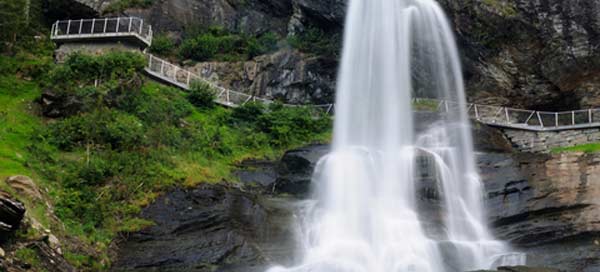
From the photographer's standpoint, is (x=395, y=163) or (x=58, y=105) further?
(x=58, y=105)

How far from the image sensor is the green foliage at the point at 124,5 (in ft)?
98.3

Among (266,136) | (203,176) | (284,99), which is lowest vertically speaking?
(203,176)

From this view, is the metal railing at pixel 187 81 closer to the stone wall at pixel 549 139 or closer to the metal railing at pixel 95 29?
the metal railing at pixel 95 29

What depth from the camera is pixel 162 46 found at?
29312 mm

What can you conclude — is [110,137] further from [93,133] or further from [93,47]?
[93,47]

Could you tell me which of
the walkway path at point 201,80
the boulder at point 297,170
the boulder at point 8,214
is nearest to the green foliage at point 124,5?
the walkway path at point 201,80

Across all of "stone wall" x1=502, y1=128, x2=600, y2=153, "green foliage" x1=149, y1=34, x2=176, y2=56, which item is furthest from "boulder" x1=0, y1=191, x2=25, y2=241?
"stone wall" x1=502, y1=128, x2=600, y2=153

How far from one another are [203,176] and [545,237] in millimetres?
10243

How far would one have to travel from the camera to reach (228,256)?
48.5ft

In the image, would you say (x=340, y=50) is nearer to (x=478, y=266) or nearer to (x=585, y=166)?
(x=585, y=166)

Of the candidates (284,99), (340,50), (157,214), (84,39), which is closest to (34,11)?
(84,39)

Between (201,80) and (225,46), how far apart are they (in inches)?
178

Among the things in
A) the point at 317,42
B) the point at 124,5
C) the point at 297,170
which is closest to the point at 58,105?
the point at 297,170

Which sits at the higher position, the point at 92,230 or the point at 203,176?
the point at 203,176
